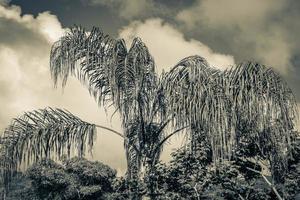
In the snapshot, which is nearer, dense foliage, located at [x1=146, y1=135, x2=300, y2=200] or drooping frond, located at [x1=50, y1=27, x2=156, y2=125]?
drooping frond, located at [x1=50, y1=27, x2=156, y2=125]

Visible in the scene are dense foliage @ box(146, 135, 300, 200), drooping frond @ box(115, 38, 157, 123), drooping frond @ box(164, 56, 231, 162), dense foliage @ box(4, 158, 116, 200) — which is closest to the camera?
drooping frond @ box(164, 56, 231, 162)

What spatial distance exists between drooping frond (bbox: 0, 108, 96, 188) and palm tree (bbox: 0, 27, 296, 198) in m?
0.01

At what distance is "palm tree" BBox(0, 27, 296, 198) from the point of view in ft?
22.7

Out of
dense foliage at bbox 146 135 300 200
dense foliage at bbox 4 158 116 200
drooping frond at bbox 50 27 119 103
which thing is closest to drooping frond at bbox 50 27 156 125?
drooping frond at bbox 50 27 119 103

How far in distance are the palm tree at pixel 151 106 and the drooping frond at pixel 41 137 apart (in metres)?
0.01

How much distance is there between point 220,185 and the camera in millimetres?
19469

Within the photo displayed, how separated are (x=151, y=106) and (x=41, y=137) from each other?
179 cm

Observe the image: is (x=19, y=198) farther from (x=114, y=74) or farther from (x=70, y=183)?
(x=114, y=74)

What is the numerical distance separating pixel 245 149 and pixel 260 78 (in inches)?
477

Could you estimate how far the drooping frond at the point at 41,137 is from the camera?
7.59 m

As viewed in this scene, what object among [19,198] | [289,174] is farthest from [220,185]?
[19,198]

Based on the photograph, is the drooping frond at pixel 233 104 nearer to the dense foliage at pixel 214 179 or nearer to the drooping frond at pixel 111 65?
the drooping frond at pixel 111 65

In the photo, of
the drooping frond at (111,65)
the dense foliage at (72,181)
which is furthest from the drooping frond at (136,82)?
the dense foliage at (72,181)

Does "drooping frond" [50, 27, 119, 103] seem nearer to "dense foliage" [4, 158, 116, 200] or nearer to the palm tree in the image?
the palm tree
